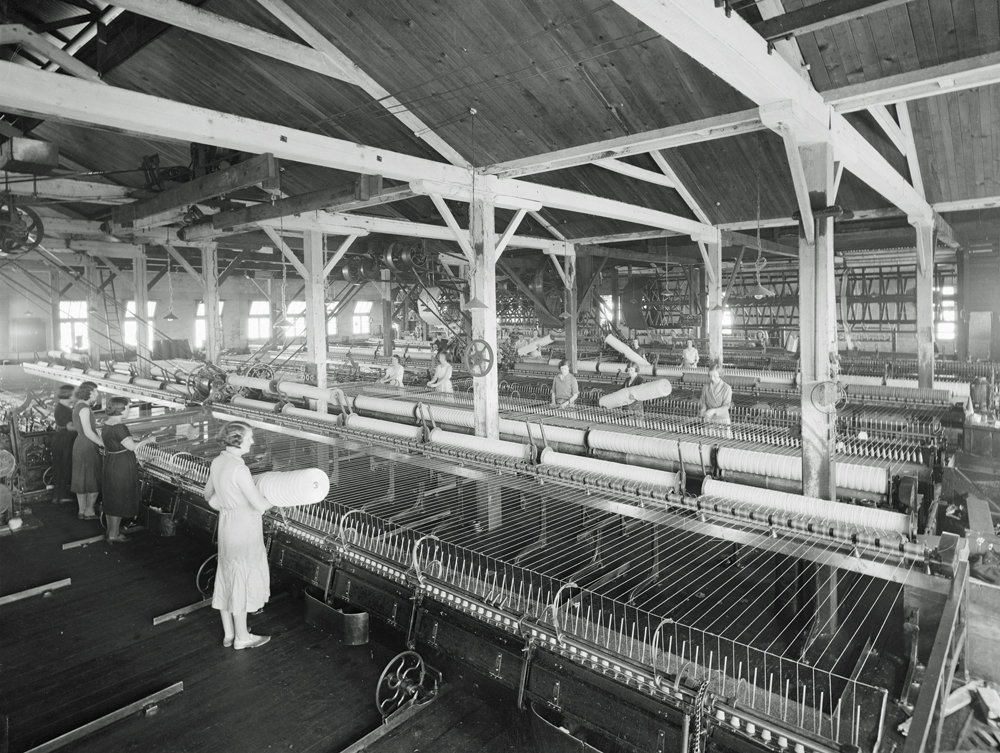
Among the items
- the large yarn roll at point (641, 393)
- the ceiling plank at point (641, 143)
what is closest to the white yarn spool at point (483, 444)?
the large yarn roll at point (641, 393)

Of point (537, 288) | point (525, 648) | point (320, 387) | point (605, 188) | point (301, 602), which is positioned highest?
point (605, 188)

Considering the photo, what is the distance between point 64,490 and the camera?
8.89 m

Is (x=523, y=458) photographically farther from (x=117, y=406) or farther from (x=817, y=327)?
(x=117, y=406)

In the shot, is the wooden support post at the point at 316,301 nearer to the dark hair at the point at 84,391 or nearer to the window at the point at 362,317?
the dark hair at the point at 84,391

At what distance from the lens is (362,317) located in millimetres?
34469

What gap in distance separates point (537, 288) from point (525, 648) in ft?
40.6

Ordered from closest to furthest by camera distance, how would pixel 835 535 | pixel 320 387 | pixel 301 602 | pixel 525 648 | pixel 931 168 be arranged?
pixel 525 648, pixel 835 535, pixel 301 602, pixel 931 168, pixel 320 387

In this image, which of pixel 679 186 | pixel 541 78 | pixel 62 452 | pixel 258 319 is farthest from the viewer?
pixel 258 319

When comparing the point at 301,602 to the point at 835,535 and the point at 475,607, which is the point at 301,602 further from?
the point at 835,535

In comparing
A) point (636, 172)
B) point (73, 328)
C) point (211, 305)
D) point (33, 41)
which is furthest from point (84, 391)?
point (73, 328)

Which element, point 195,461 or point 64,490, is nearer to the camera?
point 195,461

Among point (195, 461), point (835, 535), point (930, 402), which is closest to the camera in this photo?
point (835, 535)

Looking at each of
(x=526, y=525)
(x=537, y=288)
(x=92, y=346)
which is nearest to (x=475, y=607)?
(x=526, y=525)

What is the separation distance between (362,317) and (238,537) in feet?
100.0
